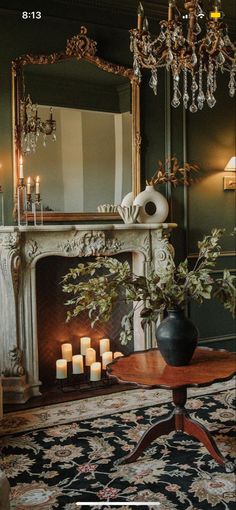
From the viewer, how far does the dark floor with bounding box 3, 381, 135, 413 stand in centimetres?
377

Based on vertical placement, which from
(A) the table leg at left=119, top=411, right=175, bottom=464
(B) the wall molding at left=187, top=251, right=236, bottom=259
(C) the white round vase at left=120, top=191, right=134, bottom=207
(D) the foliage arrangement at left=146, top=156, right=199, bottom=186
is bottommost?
(A) the table leg at left=119, top=411, right=175, bottom=464

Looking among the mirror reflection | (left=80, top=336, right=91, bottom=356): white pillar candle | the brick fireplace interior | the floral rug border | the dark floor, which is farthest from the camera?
(left=80, top=336, right=91, bottom=356): white pillar candle

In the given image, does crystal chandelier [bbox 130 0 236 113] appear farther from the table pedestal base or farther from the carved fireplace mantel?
the table pedestal base

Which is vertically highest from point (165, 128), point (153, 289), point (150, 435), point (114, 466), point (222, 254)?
point (165, 128)

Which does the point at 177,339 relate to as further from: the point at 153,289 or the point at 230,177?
the point at 230,177

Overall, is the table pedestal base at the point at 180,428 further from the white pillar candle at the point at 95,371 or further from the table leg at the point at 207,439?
the white pillar candle at the point at 95,371

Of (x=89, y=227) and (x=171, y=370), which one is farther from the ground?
(x=89, y=227)

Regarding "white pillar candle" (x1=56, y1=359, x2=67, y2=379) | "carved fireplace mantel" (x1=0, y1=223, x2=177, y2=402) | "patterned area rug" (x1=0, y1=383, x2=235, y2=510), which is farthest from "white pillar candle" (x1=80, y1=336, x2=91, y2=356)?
"patterned area rug" (x1=0, y1=383, x2=235, y2=510)

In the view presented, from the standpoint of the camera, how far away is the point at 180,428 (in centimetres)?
288

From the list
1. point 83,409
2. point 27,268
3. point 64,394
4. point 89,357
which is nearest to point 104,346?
point 89,357

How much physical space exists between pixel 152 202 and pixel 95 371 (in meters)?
1.41

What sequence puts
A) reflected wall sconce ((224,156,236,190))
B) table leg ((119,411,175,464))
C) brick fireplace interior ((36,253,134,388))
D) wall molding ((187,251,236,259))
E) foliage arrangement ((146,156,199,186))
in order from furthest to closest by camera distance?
reflected wall sconce ((224,156,236,190)), wall molding ((187,251,236,259)), foliage arrangement ((146,156,199,186)), brick fireplace interior ((36,253,134,388)), table leg ((119,411,175,464))

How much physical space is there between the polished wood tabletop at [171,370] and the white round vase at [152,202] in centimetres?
151

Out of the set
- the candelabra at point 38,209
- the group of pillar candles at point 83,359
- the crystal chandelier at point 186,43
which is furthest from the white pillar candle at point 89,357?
the crystal chandelier at point 186,43
